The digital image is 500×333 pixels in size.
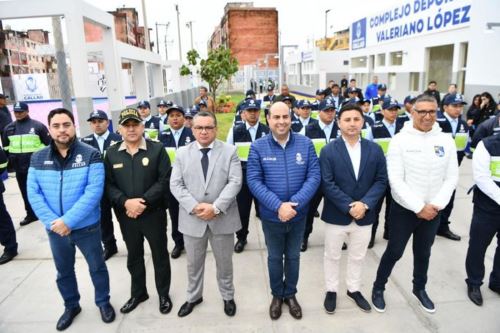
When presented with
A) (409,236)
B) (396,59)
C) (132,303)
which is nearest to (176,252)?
(132,303)

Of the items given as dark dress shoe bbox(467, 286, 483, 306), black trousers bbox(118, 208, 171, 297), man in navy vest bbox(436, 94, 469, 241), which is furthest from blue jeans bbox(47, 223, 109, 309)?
man in navy vest bbox(436, 94, 469, 241)

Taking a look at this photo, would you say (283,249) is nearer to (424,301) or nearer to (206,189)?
(206,189)

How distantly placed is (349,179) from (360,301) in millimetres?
1336

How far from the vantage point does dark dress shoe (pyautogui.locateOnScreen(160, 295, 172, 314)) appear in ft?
12.0

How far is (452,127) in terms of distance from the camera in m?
5.16

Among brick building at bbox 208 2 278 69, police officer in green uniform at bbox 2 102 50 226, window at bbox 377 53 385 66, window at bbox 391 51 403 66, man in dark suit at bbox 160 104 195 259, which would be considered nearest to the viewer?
man in dark suit at bbox 160 104 195 259

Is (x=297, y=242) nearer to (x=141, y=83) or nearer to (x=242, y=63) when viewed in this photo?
(x=141, y=83)

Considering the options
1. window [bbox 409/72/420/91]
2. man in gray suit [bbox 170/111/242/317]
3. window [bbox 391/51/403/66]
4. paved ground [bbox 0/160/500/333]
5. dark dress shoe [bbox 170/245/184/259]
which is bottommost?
paved ground [bbox 0/160/500/333]

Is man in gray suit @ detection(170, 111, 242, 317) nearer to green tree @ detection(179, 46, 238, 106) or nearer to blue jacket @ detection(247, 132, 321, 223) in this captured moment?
blue jacket @ detection(247, 132, 321, 223)

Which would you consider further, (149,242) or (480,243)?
(480,243)

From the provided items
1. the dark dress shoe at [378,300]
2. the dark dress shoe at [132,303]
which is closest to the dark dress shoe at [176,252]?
the dark dress shoe at [132,303]

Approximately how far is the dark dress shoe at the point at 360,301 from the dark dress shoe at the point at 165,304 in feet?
6.23

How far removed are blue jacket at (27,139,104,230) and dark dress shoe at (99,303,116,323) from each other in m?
0.95

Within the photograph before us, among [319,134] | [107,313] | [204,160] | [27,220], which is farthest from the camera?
[27,220]
